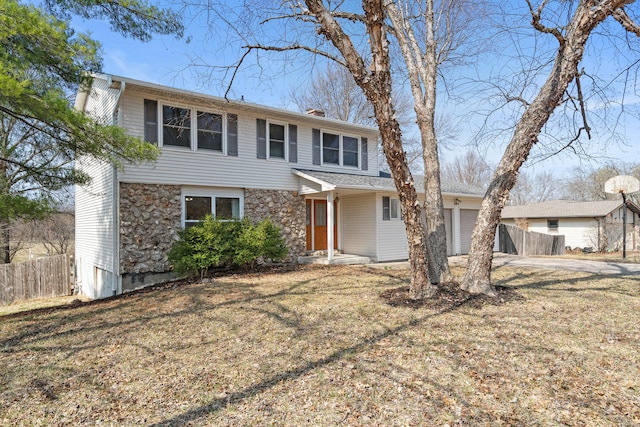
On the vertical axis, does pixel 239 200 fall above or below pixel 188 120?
below

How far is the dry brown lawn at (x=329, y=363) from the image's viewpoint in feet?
9.20

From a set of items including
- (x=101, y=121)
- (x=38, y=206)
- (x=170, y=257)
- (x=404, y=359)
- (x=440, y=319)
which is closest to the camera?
(x=404, y=359)

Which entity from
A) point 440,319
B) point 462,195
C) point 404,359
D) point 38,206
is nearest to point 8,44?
point 38,206

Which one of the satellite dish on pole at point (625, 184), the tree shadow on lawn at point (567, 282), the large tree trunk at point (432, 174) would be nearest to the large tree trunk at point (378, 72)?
the large tree trunk at point (432, 174)

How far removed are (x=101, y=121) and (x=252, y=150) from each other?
443 cm

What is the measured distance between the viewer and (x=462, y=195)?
1354 centimetres

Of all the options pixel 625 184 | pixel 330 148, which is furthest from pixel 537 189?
pixel 330 148

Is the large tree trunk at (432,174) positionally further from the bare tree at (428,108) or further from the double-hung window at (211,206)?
the double-hung window at (211,206)

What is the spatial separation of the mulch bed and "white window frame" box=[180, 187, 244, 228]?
18.6 ft

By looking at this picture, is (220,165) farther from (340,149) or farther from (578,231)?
(578,231)

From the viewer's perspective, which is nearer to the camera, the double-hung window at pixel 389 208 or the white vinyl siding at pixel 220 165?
the white vinyl siding at pixel 220 165

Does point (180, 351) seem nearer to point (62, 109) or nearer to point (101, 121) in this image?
point (62, 109)

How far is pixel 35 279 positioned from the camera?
1212 centimetres

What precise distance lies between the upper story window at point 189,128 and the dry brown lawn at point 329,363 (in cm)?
479
